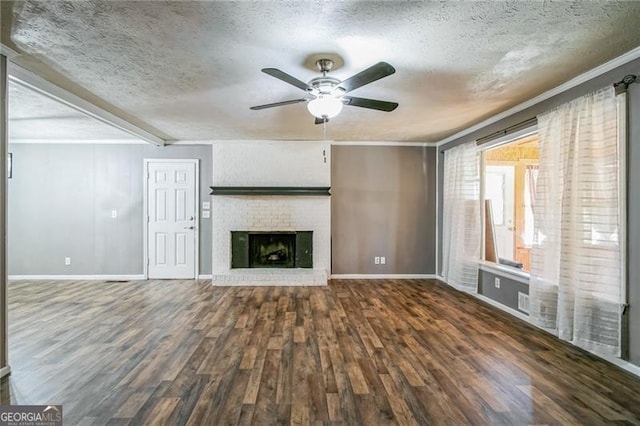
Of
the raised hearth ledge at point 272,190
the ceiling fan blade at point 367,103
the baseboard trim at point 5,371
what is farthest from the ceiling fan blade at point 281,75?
the raised hearth ledge at point 272,190

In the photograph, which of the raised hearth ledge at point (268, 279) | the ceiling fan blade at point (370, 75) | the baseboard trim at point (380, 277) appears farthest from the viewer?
the baseboard trim at point (380, 277)

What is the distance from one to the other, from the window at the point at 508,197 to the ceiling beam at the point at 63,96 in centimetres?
505

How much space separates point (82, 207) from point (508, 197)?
23.2 feet

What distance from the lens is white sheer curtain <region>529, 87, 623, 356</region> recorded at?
246cm

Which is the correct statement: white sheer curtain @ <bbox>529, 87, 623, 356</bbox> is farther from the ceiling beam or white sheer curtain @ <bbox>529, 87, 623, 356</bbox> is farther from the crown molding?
the ceiling beam

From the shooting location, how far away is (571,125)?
2826 mm

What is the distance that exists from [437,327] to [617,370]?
1379 millimetres

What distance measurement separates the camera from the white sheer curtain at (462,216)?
443cm

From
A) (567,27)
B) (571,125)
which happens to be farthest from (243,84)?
(571,125)

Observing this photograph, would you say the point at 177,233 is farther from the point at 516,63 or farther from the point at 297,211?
the point at 516,63

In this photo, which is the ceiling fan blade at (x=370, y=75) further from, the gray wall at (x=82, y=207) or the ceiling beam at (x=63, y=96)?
the gray wall at (x=82, y=207)

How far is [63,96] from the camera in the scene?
3.10 meters

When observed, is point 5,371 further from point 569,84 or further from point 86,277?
point 569,84

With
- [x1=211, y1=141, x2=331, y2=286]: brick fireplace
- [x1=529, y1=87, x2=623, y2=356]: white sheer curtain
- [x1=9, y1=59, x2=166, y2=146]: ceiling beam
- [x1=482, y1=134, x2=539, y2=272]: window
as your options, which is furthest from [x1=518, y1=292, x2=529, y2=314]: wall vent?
[x1=9, y1=59, x2=166, y2=146]: ceiling beam
